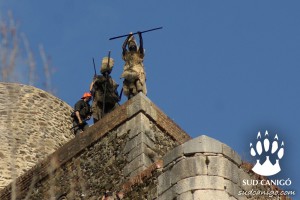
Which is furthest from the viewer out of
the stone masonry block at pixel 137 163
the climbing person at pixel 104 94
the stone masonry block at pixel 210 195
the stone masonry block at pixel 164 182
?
the climbing person at pixel 104 94

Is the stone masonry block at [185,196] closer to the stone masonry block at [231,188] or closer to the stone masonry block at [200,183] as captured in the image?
the stone masonry block at [200,183]

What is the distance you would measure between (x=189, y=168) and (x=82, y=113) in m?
6.25

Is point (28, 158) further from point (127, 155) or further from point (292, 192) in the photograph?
point (292, 192)

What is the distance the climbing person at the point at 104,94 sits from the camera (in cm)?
2297

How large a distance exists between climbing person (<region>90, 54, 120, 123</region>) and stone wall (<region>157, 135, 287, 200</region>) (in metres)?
4.89

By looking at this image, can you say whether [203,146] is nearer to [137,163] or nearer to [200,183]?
[200,183]

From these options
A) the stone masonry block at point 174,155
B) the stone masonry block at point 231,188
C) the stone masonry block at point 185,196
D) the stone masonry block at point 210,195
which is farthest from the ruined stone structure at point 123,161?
the stone masonry block at point 210,195

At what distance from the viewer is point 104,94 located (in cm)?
2294

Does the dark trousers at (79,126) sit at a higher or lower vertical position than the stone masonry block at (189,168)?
higher

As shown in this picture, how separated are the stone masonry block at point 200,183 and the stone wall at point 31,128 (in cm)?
990

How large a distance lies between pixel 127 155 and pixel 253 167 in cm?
323

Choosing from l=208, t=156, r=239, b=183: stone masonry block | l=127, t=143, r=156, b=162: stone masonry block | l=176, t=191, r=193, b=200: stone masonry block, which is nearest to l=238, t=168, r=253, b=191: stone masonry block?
l=208, t=156, r=239, b=183: stone masonry block

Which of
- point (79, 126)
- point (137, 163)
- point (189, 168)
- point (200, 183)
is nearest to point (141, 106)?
point (137, 163)

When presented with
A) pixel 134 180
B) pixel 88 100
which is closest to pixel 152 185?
pixel 134 180
